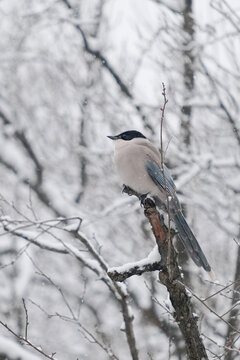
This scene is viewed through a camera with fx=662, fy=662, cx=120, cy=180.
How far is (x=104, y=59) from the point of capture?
14.1 m

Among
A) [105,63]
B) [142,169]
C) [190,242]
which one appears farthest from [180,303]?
[105,63]

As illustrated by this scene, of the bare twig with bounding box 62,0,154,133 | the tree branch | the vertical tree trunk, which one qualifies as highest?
the bare twig with bounding box 62,0,154,133

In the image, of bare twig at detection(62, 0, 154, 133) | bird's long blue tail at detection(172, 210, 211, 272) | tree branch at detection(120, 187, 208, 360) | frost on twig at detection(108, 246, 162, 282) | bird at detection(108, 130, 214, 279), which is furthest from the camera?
bare twig at detection(62, 0, 154, 133)

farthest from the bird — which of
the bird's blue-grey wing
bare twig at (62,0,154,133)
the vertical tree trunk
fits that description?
bare twig at (62,0,154,133)

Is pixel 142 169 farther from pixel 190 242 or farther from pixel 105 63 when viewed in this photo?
pixel 105 63

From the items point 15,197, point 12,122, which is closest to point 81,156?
point 15,197

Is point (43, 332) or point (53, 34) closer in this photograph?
point (43, 332)

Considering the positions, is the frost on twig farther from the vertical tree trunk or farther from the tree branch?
the vertical tree trunk

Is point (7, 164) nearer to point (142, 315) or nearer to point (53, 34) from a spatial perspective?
point (53, 34)

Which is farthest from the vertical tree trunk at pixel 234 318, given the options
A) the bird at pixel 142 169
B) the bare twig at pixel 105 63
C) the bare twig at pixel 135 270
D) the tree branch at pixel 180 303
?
the bare twig at pixel 105 63

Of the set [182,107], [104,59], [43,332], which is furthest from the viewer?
[104,59]

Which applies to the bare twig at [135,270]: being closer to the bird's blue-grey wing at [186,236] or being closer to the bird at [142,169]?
the bird's blue-grey wing at [186,236]

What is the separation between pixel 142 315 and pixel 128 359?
0.71 metres

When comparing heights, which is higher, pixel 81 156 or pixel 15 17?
pixel 15 17
